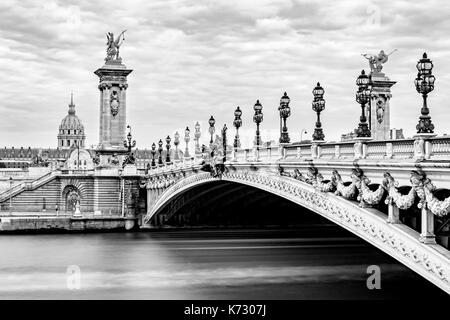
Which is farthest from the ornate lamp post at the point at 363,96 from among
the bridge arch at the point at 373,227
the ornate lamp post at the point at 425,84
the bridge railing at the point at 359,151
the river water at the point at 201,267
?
the river water at the point at 201,267

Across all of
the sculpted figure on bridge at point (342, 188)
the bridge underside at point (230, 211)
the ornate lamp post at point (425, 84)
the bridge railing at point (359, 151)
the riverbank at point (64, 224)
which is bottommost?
the riverbank at point (64, 224)

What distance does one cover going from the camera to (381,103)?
57.7m

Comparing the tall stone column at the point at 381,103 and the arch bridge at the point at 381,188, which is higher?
the tall stone column at the point at 381,103

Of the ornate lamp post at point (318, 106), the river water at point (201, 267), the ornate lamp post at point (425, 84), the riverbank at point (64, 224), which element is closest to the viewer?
the ornate lamp post at point (425, 84)

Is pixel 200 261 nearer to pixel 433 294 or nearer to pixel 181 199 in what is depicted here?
pixel 181 199

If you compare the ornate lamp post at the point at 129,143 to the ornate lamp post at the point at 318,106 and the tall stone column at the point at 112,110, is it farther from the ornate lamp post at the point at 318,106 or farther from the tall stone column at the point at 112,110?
the ornate lamp post at the point at 318,106

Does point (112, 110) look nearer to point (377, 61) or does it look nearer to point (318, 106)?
point (377, 61)

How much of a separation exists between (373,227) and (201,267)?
21.7 m

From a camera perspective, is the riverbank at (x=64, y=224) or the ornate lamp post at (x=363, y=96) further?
the riverbank at (x=64, y=224)

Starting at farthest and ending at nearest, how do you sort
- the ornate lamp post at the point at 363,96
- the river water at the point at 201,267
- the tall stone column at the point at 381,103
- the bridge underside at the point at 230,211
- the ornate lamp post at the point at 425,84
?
the bridge underside at the point at 230,211 → the tall stone column at the point at 381,103 → the river water at the point at 201,267 → the ornate lamp post at the point at 363,96 → the ornate lamp post at the point at 425,84

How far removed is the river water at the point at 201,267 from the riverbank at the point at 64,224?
6.98ft

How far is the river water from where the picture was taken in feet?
117

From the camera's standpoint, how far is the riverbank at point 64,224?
63781 millimetres
